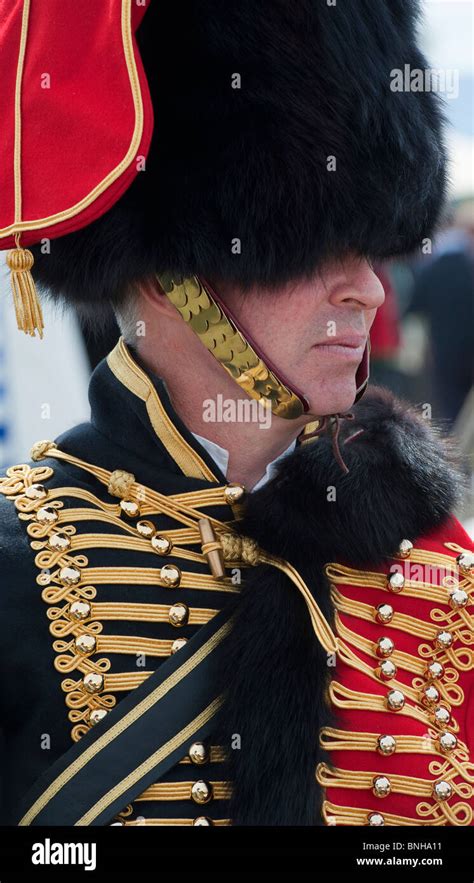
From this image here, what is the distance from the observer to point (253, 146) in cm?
223

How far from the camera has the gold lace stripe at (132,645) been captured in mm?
2211

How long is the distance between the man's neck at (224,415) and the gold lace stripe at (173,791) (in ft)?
1.76

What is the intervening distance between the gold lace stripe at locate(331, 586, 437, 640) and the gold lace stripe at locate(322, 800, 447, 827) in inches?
12.3

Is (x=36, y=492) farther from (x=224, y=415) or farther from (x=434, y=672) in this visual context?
(x=434, y=672)

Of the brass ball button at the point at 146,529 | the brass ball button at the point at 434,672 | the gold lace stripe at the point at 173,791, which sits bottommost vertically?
the gold lace stripe at the point at 173,791

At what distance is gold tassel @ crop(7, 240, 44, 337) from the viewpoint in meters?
2.25

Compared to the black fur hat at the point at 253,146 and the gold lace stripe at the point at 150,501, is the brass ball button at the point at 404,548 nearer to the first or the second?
the gold lace stripe at the point at 150,501

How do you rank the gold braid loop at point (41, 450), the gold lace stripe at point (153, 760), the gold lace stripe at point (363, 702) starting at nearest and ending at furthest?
the gold lace stripe at point (153, 760) < the gold lace stripe at point (363, 702) < the gold braid loop at point (41, 450)

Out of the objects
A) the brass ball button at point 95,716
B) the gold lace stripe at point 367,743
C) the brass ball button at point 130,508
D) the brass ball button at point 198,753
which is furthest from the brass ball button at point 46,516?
the gold lace stripe at point 367,743

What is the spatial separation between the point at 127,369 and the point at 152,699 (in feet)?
1.91

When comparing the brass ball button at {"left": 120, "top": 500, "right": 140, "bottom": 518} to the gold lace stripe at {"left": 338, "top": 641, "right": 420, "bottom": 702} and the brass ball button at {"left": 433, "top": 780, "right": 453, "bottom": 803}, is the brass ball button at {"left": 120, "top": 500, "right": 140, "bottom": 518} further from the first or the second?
the brass ball button at {"left": 433, "top": 780, "right": 453, "bottom": 803}

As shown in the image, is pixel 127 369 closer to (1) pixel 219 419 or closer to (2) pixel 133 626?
(1) pixel 219 419

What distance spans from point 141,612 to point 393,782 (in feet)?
1.60

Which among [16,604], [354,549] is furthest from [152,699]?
[354,549]
